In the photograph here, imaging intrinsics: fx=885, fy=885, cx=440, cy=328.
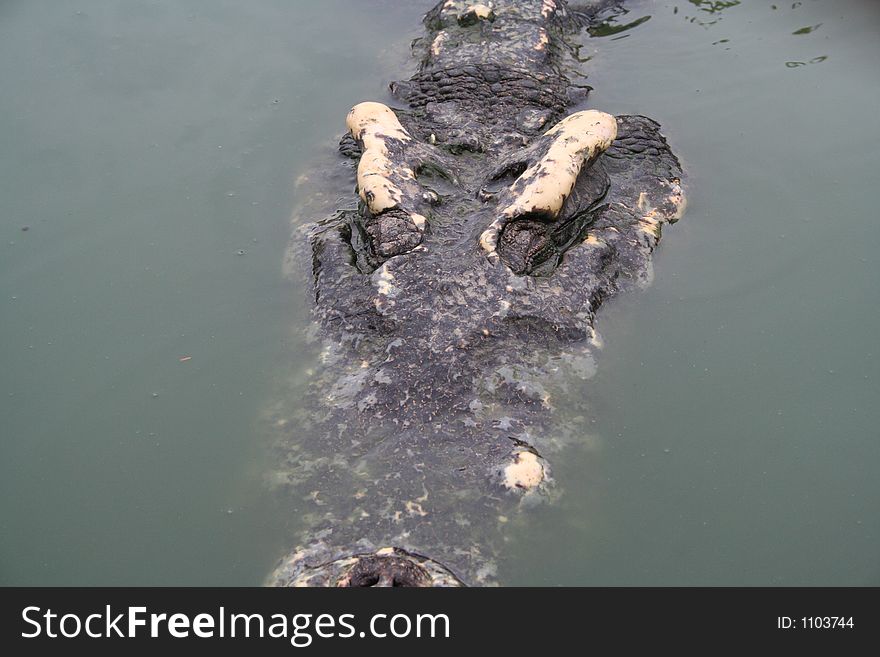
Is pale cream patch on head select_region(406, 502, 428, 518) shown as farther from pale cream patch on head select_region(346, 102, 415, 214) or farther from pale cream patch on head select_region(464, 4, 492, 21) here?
pale cream patch on head select_region(464, 4, 492, 21)

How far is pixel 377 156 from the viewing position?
5172 millimetres

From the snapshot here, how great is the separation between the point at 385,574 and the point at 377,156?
273 cm

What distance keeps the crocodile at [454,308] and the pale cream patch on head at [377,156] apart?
0.04 ft

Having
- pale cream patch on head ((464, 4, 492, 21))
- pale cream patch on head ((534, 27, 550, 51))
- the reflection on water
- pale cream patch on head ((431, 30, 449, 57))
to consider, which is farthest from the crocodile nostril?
the reflection on water

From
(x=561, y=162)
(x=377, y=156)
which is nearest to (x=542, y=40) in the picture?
(x=561, y=162)

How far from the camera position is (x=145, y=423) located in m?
4.39

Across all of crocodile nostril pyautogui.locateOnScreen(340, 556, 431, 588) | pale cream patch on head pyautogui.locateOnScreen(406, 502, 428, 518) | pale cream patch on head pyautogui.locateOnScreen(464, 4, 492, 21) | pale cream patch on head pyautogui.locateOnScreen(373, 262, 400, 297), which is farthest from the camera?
pale cream patch on head pyautogui.locateOnScreen(464, 4, 492, 21)

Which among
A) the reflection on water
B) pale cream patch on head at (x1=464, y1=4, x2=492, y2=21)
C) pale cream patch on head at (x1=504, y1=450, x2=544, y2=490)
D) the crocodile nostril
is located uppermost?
the reflection on water

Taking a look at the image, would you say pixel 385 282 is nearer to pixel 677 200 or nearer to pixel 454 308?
pixel 454 308

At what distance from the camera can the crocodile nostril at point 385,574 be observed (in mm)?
3203

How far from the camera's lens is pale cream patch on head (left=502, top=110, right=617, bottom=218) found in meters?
4.78

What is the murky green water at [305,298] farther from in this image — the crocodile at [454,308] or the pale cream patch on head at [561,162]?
the pale cream patch on head at [561,162]

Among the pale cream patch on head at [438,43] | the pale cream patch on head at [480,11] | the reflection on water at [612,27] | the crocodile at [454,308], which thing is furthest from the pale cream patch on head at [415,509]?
the reflection on water at [612,27]
